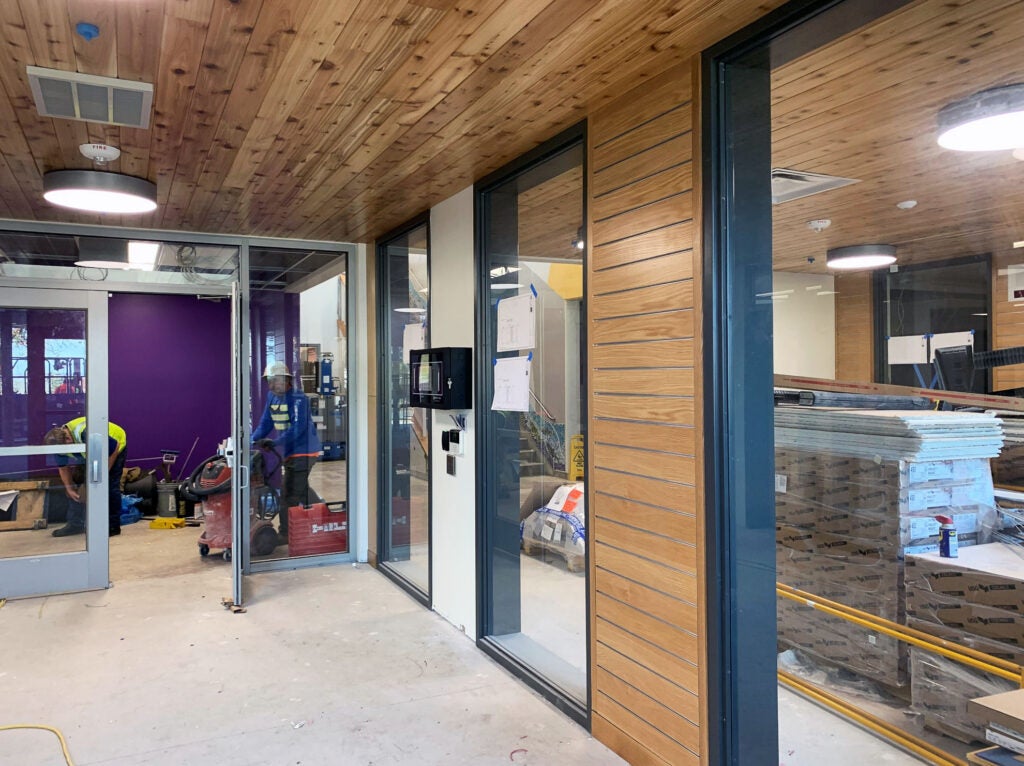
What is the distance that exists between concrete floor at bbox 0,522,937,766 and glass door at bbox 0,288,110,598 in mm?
220

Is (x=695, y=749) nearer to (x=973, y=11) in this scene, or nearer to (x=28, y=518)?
(x=973, y=11)

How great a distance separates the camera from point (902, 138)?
2.90m

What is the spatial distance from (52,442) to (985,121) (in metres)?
5.30

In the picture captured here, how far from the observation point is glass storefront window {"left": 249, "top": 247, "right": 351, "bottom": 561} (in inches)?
215

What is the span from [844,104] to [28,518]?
5.20 meters

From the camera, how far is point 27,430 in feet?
15.8

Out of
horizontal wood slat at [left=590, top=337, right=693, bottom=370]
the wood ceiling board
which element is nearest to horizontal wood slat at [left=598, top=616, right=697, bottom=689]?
horizontal wood slat at [left=590, top=337, right=693, bottom=370]

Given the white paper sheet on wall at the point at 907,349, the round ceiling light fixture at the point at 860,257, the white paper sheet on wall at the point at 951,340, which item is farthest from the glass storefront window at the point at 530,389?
the white paper sheet on wall at the point at 951,340

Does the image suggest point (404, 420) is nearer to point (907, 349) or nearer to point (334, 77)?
point (334, 77)

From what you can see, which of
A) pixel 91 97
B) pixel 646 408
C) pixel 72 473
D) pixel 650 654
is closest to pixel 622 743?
pixel 650 654

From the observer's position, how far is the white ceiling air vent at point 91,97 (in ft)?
8.29

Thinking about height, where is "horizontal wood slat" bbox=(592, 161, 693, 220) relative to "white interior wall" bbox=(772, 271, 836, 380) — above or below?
above

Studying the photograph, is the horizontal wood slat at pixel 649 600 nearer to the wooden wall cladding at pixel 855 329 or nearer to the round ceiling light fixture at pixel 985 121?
the wooden wall cladding at pixel 855 329

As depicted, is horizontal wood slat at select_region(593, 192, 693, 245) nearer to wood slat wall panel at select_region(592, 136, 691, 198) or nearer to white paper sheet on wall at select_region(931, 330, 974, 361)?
wood slat wall panel at select_region(592, 136, 691, 198)
